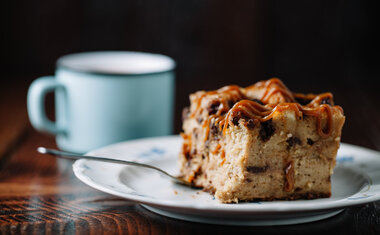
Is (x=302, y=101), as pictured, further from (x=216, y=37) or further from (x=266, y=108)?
(x=216, y=37)

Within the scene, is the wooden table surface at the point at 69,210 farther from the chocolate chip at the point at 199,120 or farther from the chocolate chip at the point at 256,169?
the chocolate chip at the point at 199,120

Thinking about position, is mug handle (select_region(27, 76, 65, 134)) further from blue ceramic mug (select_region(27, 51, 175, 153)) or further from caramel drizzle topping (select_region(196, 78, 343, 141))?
caramel drizzle topping (select_region(196, 78, 343, 141))

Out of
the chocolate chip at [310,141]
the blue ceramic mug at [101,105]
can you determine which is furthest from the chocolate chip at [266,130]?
the blue ceramic mug at [101,105]

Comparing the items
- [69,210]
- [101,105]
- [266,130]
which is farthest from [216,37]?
[69,210]

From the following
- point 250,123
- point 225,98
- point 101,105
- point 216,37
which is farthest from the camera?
point 216,37

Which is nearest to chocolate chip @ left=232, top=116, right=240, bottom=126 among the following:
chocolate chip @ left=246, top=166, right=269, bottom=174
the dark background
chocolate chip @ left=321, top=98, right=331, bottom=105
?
chocolate chip @ left=246, top=166, right=269, bottom=174
